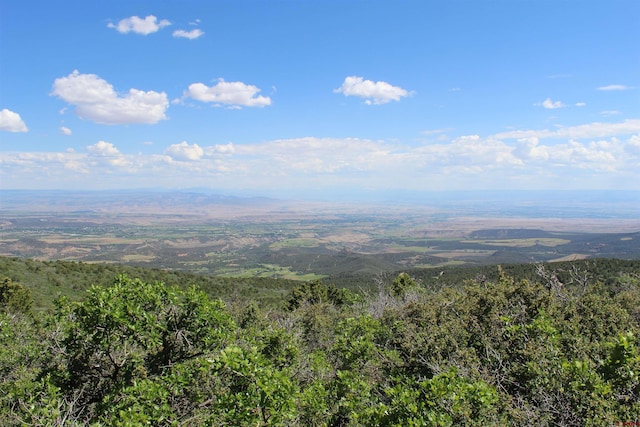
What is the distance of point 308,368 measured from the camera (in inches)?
467

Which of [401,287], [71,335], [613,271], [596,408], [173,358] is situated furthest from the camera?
[613,271]

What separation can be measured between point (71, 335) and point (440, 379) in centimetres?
738

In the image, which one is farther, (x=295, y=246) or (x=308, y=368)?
(x=295, y=246)

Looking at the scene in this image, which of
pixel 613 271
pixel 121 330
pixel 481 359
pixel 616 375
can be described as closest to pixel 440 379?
pixel 616 375

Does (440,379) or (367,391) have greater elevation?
(440,379)

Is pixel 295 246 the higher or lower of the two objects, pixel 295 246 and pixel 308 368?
the lower

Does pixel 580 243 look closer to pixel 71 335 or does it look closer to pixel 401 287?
pixel 401 287

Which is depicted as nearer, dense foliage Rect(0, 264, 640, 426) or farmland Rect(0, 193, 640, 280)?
dense foliage Rect(0, 264, 640, 426)

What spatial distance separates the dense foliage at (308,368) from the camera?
631cm

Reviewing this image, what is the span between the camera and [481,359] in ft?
33.3

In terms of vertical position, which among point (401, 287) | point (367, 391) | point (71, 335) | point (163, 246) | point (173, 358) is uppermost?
point (71, 335)

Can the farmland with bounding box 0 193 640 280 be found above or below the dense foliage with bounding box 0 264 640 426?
below

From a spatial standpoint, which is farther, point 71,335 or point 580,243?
point 580,243

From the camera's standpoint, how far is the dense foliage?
6.31 metres
